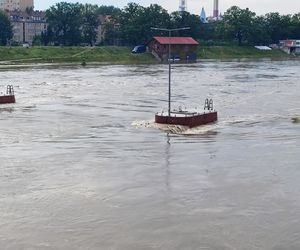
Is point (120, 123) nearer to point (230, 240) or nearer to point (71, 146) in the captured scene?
point (71, 146)

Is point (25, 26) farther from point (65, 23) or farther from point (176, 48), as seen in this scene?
point (176, 48)

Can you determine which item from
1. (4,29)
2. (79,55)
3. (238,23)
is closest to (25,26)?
(4,29)

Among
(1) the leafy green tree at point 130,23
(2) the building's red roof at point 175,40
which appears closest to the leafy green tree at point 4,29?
(1) the leafy green tree at point 130,23

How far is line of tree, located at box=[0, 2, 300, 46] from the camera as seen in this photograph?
135 meters

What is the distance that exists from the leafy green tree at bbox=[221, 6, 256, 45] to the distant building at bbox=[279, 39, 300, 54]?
574 inches

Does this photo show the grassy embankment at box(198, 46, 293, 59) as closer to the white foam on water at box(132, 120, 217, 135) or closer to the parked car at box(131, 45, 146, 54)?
the parked car at box(131, 45, 146, 54)

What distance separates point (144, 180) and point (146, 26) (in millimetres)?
112920

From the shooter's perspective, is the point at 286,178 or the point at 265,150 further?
the point at 265,150

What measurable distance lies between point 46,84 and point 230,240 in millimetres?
53599

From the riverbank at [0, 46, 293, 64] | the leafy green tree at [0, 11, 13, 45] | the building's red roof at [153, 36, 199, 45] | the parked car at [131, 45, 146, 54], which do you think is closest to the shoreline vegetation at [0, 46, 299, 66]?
the riverbank at [0, 46, 293, 64]

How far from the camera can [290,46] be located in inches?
6388

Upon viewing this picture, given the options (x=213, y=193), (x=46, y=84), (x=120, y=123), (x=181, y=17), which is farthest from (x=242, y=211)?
(x=181, y=17)

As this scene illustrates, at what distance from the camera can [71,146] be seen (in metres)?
30.9

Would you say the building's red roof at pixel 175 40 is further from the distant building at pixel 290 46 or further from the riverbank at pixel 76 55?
the distant building at pixel 290 46
